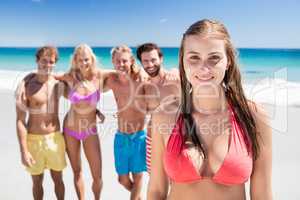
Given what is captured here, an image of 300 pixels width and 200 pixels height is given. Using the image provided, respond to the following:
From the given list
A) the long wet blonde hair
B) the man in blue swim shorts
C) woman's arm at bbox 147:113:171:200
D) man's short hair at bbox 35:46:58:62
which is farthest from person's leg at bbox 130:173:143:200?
woman's arm at bbox 147:113:171:200

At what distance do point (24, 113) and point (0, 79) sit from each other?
15540 millimetres

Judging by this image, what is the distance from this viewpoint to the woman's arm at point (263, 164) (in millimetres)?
1465

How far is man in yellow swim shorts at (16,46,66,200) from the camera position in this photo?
3.75 metres

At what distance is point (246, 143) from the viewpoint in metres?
1.52

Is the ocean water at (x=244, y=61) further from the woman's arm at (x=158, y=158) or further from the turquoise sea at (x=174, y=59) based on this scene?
the woman's arm at (x=158, y=158)

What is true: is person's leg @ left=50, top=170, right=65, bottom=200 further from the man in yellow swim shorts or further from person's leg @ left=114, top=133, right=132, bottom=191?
person's leg @ left=114, top=133, right=132, bottom=191

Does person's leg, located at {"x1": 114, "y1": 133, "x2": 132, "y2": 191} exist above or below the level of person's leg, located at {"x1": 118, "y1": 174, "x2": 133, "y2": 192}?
above

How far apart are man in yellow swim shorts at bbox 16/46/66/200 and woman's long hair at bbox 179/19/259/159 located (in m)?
2.42

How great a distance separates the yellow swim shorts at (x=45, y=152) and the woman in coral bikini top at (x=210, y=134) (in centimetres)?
236

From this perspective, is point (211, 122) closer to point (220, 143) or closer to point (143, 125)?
point (220, 143)

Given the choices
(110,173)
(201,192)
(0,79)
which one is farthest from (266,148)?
(0,79)

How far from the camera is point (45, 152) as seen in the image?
3.77 metres

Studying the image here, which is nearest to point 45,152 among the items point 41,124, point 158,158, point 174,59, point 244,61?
point 41,124

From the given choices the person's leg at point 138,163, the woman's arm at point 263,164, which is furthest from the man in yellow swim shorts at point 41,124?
the woman's arm at point 263,164
